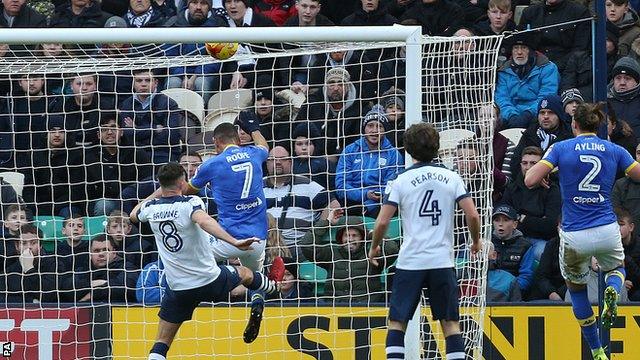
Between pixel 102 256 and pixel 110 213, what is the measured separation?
0.50 meters

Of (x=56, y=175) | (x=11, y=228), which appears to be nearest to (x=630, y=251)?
(x=56, y=175)

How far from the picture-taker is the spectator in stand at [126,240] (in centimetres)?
1423

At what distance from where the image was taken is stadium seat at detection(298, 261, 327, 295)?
14.1 meters

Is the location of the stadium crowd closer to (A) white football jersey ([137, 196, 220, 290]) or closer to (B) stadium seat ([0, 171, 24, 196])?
(B) stadium seat ([0, 171, 24, 196])

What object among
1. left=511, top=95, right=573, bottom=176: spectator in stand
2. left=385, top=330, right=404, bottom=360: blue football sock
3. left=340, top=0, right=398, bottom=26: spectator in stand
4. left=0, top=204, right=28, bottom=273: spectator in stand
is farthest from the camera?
left=340, top=0, right=398, bottom=26: spectator in stand

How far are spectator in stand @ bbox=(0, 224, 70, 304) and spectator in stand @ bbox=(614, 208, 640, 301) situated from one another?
5372 mm

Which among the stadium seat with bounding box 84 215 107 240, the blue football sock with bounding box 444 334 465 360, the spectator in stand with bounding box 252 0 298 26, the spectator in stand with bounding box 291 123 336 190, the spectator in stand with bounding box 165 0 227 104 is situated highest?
the spectator in stand with bounding box 252 0 298 26

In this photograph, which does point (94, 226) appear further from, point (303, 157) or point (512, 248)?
point (512, 248)

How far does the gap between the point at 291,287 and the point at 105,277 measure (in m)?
1.81

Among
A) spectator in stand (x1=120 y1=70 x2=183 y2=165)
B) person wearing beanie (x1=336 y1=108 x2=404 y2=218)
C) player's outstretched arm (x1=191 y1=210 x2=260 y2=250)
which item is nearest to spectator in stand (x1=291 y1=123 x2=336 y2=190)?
person wearing beanie (x1=336 y1=108 x2=404 y2=218)

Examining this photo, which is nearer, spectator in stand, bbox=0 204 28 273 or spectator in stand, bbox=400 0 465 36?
spectator in stand, bbox=0 204 28 273

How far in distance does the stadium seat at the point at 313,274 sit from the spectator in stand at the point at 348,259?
5cm

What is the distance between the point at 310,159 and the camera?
47.6 feet

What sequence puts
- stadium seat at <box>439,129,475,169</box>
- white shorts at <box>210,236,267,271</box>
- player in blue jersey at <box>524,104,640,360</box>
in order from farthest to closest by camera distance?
stadium seat at <box>439,129,475,169</box> < white shorts at <box>210,236,267,271</box> < player in blue jersey at <box>524,104,640,360</box>
